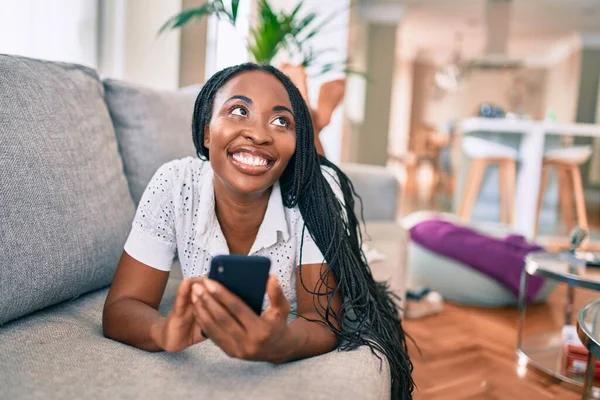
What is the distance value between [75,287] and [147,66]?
1535 mm

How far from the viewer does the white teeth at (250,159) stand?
88cm

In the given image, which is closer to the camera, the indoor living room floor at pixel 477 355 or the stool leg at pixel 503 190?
the indoor living room floor at pixel 477 355

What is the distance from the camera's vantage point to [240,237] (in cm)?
102

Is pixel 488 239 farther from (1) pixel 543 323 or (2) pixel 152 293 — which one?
(2) pixel 152 293

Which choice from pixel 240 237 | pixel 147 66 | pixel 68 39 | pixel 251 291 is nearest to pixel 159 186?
pixel 240 237

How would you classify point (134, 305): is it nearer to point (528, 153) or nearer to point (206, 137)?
point (206, 137)

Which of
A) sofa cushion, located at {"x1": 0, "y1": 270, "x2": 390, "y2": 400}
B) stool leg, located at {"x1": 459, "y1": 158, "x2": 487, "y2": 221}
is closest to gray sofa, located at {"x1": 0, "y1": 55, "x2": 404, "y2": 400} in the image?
sofa cushion, located at {"x1": 0, "y1": 270, "x2": 390, "y2": 400}

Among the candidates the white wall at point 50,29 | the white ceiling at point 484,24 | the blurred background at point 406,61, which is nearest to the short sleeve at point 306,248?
the blurred background at point 406,61

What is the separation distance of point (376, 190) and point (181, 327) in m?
1.68

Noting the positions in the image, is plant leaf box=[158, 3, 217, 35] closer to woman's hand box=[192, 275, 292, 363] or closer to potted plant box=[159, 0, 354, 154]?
potted plant box=[159, 0, 354, 154]

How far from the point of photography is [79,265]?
1.06m

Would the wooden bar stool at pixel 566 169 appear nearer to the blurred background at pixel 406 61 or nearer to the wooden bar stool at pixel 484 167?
the blurred background at pixel 406 61

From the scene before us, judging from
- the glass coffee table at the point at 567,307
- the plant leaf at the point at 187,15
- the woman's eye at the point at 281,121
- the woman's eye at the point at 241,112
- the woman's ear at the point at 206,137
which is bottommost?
the glass coffee table at the point at 567,307

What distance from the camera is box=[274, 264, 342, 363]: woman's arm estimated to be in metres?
0.81
